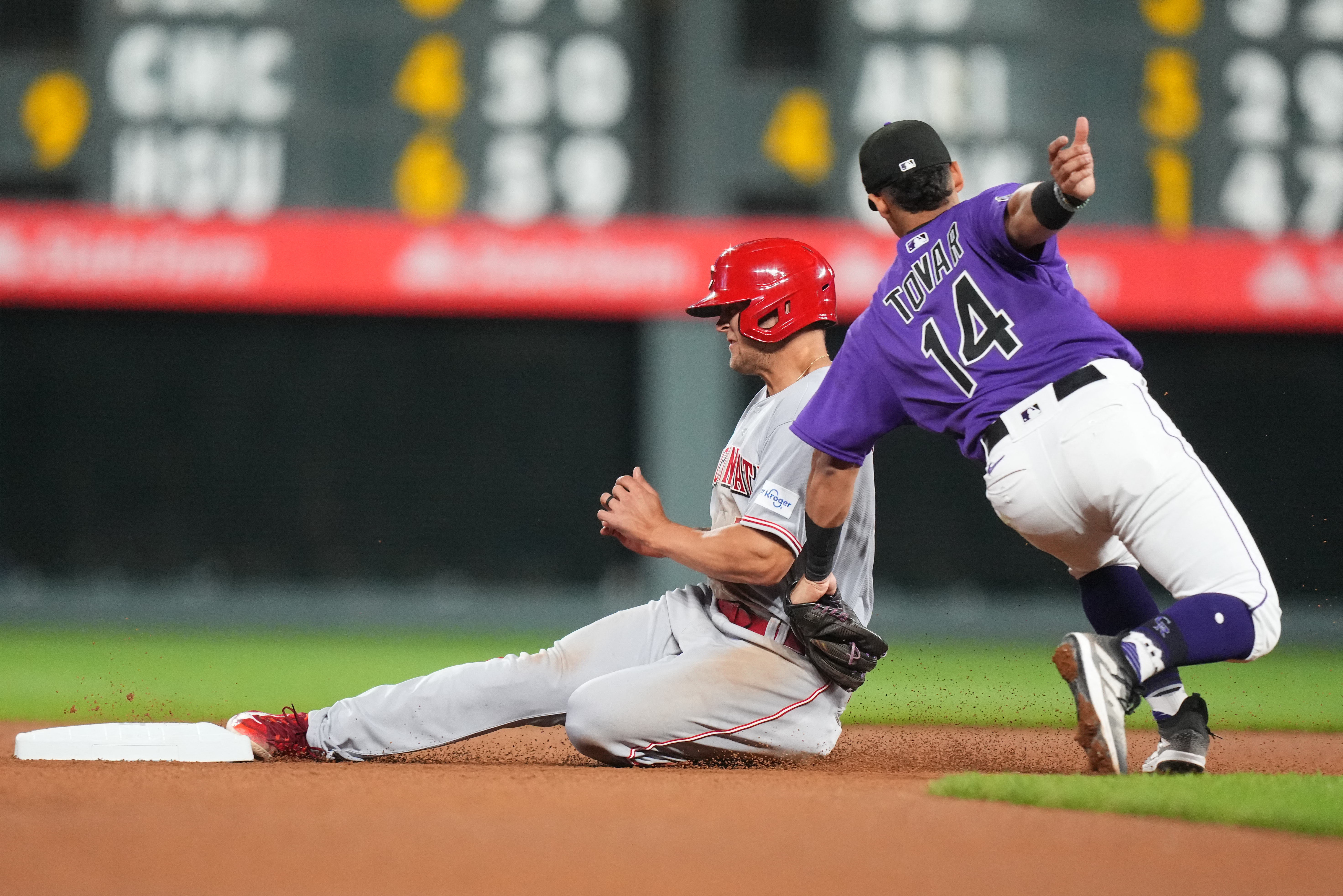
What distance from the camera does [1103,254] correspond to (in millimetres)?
10250

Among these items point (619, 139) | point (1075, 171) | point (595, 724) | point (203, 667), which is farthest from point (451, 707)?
point (619, 139)

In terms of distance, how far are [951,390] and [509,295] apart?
751 centimetres

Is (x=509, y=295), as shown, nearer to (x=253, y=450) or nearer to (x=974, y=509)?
(x=253, y=450)

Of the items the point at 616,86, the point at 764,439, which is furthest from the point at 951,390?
the point at 616,86

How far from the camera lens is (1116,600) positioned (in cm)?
337

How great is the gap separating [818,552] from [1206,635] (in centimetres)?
86

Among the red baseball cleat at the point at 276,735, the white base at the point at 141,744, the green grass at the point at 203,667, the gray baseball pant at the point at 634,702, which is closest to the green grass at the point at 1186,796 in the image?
the gray baseball pant at the point at 634,702

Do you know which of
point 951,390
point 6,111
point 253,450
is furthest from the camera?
point 253,450

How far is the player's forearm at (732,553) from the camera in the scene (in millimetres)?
3227

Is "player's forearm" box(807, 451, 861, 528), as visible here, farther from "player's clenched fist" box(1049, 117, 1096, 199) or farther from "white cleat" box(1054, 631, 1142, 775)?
"player's clenched fist" box(1049, 117, 1096, 199)

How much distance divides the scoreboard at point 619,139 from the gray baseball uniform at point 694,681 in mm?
6760

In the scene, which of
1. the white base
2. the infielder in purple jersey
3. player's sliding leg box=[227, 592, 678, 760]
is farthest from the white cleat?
the white base

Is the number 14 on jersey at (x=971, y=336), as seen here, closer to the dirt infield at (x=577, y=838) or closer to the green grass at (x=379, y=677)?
the dirt infield at (x=577, y=838)

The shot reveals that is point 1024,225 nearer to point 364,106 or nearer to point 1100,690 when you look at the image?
point 1100,690
